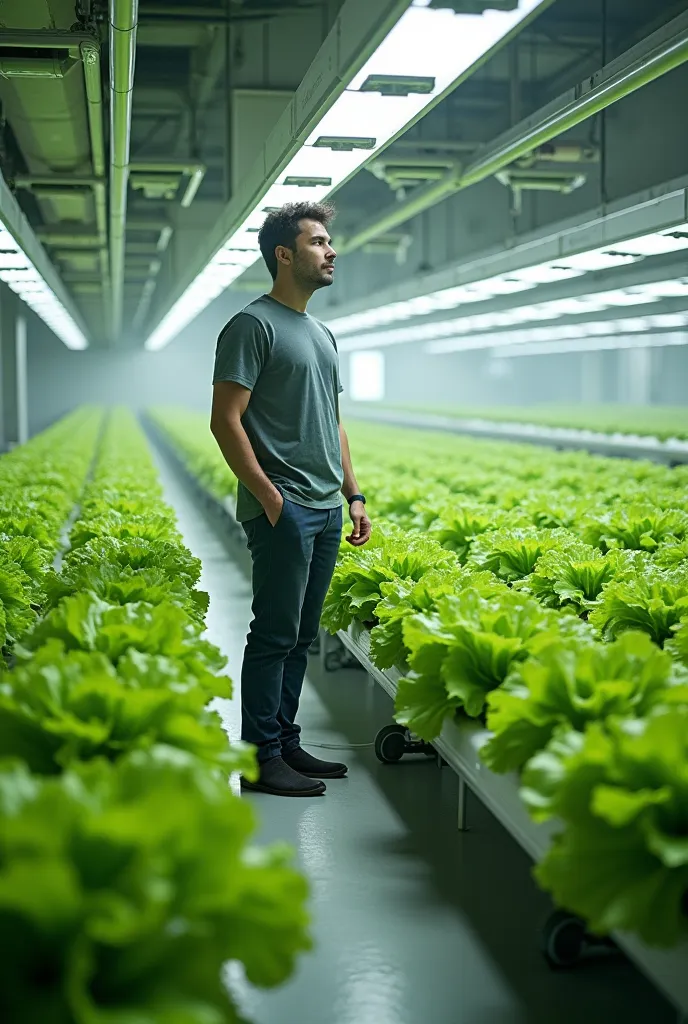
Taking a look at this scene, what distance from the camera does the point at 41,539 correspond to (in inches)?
224

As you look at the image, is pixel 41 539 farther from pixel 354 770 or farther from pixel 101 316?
pixel 101 316

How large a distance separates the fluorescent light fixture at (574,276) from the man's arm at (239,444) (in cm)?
366

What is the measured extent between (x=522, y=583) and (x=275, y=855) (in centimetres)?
292

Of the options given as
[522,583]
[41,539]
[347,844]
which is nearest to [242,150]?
[41,539]

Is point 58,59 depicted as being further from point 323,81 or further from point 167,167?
point 167,167

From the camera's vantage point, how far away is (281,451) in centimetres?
399

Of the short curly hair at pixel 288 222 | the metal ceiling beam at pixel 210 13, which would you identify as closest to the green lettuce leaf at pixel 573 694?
the short curly hair at pixel 288 222

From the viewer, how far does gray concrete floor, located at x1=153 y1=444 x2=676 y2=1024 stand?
269 cm

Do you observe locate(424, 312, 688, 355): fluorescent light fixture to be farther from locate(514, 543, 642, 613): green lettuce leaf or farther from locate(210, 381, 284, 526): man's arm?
locate(210, 381, 284, 526): man's arm

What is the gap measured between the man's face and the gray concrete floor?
1881mm

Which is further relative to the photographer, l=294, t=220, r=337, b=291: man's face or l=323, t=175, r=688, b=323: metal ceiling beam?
l=323, t=175, r=688, b=323: metal ceiling beam

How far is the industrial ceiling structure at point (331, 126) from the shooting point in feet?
13.2

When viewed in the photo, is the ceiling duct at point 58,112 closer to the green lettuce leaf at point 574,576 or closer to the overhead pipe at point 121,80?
the overhead pipe at point 121,80

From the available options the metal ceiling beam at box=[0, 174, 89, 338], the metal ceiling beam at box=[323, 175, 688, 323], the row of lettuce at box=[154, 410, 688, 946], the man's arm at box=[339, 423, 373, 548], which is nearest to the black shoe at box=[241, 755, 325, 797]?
the row of lettuce at box=[154, 410, 688, 946]
